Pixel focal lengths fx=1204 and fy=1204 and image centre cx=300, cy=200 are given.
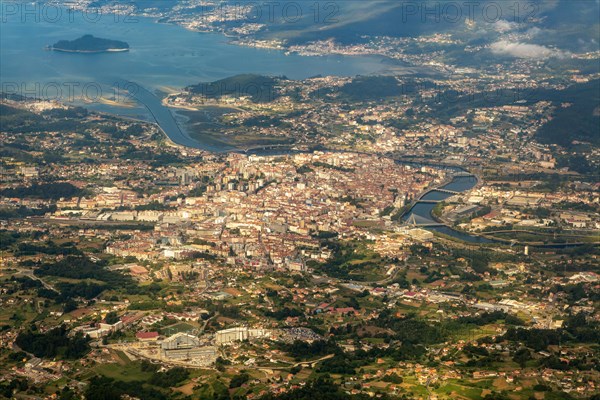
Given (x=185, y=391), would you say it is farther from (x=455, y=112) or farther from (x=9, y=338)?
(x=455, y=112)

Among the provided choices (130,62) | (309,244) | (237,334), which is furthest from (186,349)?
(130,62)

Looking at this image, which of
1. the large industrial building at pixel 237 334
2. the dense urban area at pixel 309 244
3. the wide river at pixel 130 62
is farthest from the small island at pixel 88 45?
the large industrial building at pixel 237 334

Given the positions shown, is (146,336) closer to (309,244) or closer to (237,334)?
(237,334)

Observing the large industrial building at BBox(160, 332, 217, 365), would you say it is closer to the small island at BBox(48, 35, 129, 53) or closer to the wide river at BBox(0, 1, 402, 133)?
the wide river at BBox(0, 1, 402, 133)

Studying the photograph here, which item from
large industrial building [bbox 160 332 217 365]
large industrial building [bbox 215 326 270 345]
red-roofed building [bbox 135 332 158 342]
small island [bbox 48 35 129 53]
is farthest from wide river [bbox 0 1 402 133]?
large industrial building [bbox 160 332 217 365]

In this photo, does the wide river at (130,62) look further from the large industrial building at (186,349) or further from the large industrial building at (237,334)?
the large industrial building at (186,349)

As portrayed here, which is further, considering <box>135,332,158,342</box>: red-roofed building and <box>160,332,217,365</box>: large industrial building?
<box>135,332,158,342</box>: red-roofed building

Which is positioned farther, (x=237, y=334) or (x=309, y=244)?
(x=309, y=244)

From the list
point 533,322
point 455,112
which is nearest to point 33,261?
point 533,322
